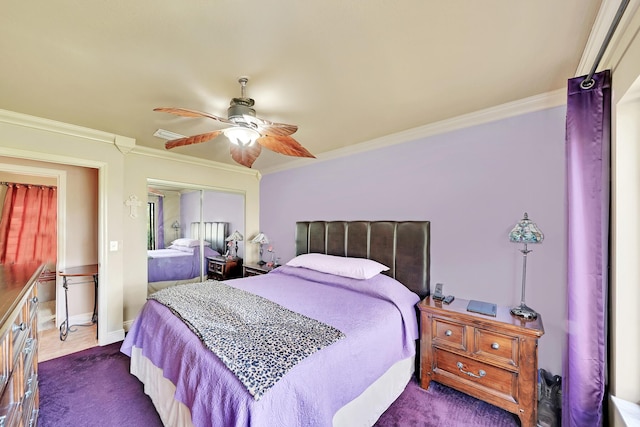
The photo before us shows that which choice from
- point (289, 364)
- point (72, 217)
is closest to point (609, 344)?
point (289, 364)

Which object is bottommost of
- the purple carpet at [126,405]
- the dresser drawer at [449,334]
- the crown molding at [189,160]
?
the purple carpet at [126,405]

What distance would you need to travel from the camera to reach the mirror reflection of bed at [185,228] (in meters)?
3.75

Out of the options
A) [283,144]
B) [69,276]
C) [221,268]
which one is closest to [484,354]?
[283,144]

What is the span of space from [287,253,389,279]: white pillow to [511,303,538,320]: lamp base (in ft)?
3.69

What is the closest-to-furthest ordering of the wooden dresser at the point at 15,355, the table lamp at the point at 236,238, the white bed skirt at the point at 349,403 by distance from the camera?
the wooden dresser at the point at 15,355 < the white bed skirt at the point at 349,403 < the table lamp at the point at 236,238

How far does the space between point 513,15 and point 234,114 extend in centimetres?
165

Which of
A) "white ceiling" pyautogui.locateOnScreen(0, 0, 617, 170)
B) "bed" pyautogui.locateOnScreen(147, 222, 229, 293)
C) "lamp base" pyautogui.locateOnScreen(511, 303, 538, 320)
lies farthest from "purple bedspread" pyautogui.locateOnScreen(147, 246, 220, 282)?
"lamp base" pyautogui.locateOnScreen(511, 303, 538, 320)

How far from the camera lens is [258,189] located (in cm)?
479

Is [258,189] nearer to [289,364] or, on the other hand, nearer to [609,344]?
[289,364]

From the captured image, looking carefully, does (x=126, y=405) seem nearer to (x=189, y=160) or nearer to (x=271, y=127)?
(x=271, y=127)

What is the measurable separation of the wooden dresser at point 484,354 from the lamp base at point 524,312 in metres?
0.04

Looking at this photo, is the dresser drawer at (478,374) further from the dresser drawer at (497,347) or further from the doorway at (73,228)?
the doorway at (73,228)

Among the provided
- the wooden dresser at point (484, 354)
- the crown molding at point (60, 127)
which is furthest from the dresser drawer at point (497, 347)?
the crown molding at point (60, 127)

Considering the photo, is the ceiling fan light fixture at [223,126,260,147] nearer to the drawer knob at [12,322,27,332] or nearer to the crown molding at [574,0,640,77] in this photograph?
the drawer knob at [12,322,27,332]
